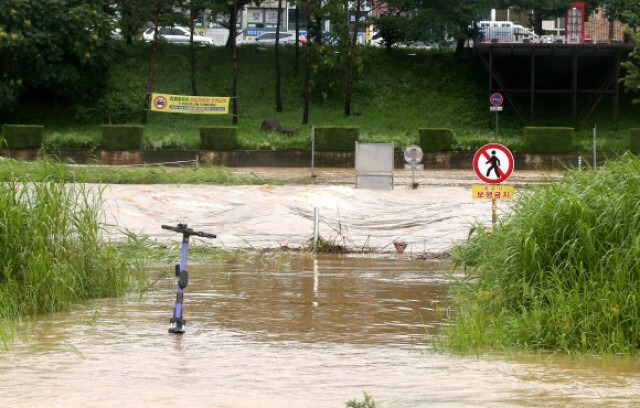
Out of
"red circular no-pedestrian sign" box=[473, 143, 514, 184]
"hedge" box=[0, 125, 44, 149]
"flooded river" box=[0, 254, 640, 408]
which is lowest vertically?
"flooded river" box=[0, 254, 640, 408]

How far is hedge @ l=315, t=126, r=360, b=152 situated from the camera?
48719 mm

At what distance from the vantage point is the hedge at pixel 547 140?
4897 cm

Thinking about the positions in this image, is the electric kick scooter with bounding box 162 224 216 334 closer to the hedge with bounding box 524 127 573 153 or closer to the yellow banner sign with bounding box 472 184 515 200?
the yellow banner sign with bounding box 472 184 515 200

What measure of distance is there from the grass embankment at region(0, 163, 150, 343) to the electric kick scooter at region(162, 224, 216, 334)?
1588 mm

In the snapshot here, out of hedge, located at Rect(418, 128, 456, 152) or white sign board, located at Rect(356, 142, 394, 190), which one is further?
hedge, located at Rect(418, 128, 456, 152)

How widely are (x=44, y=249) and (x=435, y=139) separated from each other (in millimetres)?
35858

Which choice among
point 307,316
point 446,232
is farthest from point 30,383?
point 446,232

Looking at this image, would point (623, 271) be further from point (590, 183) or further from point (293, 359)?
point (293, 359)

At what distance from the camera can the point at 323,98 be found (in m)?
61.0

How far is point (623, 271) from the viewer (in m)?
11.8

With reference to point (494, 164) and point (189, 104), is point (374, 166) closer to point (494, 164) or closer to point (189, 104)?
point (494, 164)

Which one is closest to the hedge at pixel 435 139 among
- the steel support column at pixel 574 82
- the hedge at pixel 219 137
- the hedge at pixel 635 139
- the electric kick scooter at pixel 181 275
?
the hedge at pixel 219 137

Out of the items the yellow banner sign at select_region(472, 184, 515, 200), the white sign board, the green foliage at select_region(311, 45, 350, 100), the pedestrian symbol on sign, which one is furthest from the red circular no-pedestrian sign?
the green foliage at select_region(311, 45, 350, 100)

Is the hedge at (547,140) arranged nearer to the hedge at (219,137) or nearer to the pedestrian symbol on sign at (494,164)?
the hedge at (219,137)
